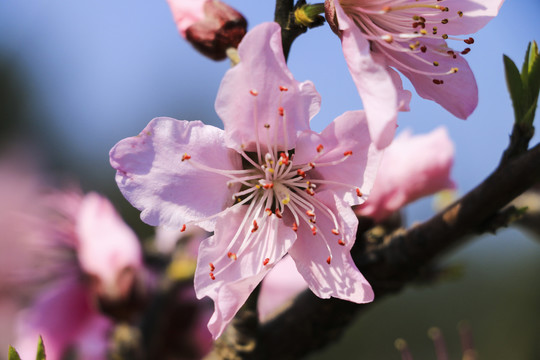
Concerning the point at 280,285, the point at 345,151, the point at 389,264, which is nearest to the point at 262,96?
the point at 345,151

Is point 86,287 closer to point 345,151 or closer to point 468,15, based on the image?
point 345,151

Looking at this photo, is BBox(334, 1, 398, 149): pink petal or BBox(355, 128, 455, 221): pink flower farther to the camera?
BBox(355, 128, 455, 221): pink flower

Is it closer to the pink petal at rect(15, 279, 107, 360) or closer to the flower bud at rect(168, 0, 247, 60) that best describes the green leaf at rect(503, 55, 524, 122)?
the flower bud at rect(168, 0, 247, 60)

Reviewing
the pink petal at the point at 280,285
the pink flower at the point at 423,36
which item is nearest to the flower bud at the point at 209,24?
the pink flower at the point at 423,36

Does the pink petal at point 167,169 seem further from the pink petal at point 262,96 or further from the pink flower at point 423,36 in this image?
the pink flower at point 423,36

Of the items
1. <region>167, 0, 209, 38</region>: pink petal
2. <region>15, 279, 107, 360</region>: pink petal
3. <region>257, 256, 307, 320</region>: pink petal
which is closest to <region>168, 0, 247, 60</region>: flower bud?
<region>167, 0, 209, 38</region>: pink petal

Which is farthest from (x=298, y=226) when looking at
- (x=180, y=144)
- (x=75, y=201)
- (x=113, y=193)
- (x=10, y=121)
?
(x=10, y=121)
